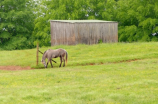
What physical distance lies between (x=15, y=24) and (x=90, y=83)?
34859 mm

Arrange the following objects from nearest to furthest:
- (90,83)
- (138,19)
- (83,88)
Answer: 1. (83,88)
2. (90,83)
3. (138,19)

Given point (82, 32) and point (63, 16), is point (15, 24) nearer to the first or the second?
point (63, 16)

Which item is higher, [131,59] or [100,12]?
[100,12]

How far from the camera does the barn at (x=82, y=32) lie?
110 ft

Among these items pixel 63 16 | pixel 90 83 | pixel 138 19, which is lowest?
pixel 90 83

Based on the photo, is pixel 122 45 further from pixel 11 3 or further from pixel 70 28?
pixel 11 3

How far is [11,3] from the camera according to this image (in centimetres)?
4716

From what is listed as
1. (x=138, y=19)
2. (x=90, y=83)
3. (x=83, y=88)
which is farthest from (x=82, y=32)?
(x=83, y=88)

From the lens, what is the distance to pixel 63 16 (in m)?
45.8

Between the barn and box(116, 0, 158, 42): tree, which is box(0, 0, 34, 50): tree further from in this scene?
box(116, 0, 158, 42): tree

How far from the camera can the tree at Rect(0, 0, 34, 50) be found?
46.3m

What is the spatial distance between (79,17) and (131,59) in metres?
24.0

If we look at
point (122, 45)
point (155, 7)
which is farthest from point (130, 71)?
point (155, 7)

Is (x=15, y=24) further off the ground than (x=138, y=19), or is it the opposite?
(x=138, y=19)
